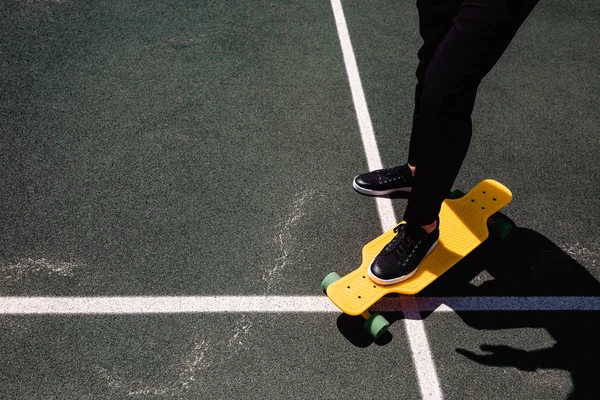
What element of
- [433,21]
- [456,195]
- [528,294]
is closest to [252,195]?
[456,195]

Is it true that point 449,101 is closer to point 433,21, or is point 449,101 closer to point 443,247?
point 433,21

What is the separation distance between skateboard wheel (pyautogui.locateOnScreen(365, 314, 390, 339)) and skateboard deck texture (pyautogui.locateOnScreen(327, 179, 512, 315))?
0.07 metres

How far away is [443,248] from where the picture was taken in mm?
3426

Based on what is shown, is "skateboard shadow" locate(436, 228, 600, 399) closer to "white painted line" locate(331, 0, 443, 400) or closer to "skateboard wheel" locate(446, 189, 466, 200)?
"white painted line" locate(331, 0, 443, 400)

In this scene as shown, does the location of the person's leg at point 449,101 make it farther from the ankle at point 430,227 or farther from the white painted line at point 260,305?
the white painted line at point 260,305

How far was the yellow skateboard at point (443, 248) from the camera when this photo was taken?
122 inches

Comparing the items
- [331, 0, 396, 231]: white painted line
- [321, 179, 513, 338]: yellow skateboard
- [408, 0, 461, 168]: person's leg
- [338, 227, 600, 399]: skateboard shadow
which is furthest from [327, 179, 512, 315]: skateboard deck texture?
[408, 0, 461, 168]: person's leg

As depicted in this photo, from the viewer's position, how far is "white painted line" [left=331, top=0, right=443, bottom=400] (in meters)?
2.95

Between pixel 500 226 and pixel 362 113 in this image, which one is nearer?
pixel 500 226

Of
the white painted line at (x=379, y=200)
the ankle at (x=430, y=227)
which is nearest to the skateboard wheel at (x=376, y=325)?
the white painted line at (x=379, y=200)

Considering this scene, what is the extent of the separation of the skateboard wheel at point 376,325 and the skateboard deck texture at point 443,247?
0.07 metres

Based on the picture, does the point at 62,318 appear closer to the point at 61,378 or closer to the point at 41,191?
the point at 61,378

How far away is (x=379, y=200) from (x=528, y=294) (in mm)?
1175

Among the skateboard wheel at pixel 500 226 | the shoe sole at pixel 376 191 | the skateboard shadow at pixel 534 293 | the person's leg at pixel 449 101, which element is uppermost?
the person's leg at pixel 449 101
